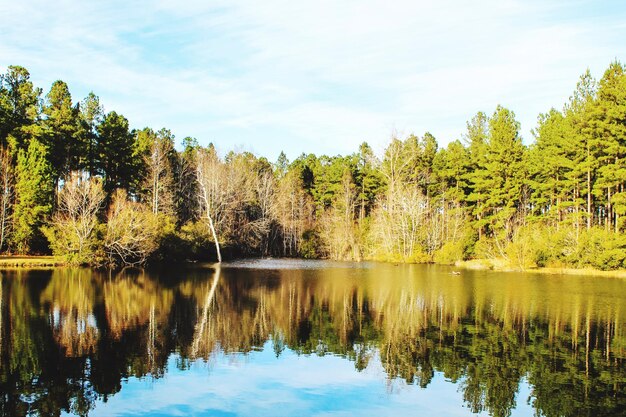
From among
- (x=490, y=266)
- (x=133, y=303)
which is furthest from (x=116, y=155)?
(x=490, y=266)

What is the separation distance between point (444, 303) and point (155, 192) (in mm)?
42056

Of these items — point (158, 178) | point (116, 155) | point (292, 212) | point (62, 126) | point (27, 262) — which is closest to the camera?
point (27, 262)

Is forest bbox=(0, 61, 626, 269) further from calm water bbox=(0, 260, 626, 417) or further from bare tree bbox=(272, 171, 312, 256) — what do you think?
calm water bbox=(0, 260, 626, 417)

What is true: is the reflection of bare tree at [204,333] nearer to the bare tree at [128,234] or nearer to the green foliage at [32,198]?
the bare tree at [128,234]

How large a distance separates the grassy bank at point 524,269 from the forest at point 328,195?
858mm

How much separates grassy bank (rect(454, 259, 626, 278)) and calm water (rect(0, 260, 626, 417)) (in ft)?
55.0

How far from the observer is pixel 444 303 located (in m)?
27.2

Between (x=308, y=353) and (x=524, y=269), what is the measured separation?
1595 inches

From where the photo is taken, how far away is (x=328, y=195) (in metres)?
92.4

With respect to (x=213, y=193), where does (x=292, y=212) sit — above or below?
below

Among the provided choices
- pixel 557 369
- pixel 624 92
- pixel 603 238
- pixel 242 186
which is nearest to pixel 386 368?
pixel 557 369

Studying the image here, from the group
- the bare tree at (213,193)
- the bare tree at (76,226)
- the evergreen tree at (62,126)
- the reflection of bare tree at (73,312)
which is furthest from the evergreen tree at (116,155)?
the reflection of bare tree at (73,312)

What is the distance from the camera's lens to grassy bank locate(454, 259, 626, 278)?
1768 inches

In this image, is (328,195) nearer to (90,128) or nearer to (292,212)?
(292,212)
